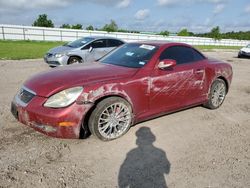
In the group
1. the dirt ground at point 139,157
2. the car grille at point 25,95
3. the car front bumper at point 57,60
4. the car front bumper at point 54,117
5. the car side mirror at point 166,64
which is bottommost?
the dirt ground at point 139,157

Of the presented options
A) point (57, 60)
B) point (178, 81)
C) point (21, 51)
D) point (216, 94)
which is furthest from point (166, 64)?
point (21, 51)

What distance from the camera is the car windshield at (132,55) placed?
441cm

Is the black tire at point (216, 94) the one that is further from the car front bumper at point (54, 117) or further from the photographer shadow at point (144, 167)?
the car front bumper at point (54, 117)

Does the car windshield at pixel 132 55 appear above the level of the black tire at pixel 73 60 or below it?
above

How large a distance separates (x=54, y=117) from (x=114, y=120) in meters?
0.96

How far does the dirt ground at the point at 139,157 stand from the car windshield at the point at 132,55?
1178 mm

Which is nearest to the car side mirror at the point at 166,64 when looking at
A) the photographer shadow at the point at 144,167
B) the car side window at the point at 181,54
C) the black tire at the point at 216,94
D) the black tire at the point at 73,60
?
the car side window at the point at 181,54

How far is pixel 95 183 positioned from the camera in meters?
2.87

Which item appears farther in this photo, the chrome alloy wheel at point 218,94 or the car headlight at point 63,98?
the chrome alloy wheel at point 218,94

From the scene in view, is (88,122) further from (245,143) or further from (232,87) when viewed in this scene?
(232,87)

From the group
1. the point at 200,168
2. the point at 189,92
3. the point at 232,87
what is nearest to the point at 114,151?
the point at 200,168

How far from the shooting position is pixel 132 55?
4.70m

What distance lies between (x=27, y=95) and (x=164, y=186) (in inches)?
94.4

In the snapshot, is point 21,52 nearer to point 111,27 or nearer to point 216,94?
point 216,94
